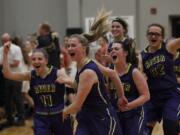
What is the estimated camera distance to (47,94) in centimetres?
510

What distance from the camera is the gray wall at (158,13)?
13391 millimetres

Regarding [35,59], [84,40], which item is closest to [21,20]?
[35,59]

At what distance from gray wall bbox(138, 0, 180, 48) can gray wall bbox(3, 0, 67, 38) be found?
95.6 inches

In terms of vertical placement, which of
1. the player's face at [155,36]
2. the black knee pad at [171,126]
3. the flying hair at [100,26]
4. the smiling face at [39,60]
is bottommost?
the black knee pad at [171,126]

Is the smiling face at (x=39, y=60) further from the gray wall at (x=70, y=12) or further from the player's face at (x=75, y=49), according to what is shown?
the gray wall at (x=70, y=12)

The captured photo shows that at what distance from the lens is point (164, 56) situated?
16.7 feet

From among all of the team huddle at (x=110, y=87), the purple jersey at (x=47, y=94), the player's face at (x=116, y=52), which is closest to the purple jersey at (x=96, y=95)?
the team huddle at (x=110, y=87)

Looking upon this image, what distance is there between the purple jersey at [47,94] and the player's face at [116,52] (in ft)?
2.76

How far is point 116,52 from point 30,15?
10.3 metres

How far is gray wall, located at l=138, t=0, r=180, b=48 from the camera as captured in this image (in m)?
13.4

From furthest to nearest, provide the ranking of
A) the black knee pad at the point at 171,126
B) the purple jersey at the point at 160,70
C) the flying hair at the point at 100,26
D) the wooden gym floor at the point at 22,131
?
the wooden gym floor at the point at 22,131 < the purple jersey at the point at 160,70 < the black knee pad at the point at 171,126 < the flying hair at the point at 100,26

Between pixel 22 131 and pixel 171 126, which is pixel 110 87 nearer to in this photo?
pixel 171 126

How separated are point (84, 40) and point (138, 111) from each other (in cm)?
105

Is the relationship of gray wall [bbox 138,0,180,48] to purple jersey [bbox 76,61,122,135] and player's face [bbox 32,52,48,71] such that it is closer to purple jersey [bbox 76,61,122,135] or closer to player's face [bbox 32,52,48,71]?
player's face [bbox 32,52,48,71]
